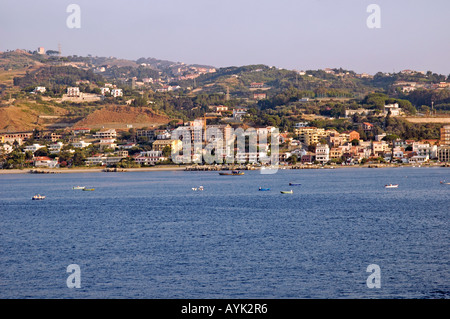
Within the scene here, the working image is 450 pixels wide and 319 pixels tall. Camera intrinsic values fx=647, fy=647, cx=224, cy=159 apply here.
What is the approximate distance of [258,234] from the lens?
66.1ft

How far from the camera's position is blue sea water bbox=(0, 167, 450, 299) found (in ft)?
43.3

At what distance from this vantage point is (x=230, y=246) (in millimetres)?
17875

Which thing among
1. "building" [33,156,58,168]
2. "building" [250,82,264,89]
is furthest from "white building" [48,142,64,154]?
"building" [250,82,264,89]

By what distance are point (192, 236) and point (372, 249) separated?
5671 millimetres

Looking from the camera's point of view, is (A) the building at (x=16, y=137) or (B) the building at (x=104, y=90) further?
(B) the building at (x=104, y=90)

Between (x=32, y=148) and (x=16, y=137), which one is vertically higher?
(x=16, y=137)

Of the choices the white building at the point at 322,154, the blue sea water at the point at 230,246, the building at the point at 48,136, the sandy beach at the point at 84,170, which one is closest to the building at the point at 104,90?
the building at the point at 48,136

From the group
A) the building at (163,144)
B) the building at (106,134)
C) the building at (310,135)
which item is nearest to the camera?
the building at (163,144)

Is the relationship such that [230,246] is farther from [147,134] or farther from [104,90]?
[104,90]

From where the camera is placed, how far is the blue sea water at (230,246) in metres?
13.2

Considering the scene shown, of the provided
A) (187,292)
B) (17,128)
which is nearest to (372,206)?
(187,292)

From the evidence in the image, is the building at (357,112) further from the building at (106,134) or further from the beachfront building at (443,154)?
the building at (106,134)

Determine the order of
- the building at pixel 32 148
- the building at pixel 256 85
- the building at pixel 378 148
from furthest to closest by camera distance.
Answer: the building at pixel 256 85, the building at pixel 32 148, the building at pixel 378 148

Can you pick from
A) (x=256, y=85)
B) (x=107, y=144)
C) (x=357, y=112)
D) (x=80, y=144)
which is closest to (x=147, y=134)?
(x=107, y=144)
